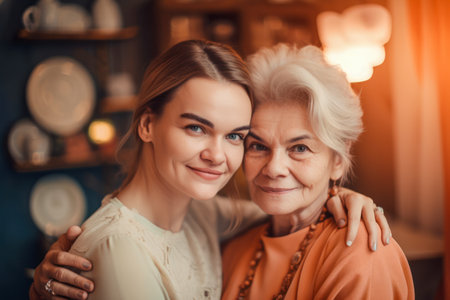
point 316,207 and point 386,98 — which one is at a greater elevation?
point 386,98

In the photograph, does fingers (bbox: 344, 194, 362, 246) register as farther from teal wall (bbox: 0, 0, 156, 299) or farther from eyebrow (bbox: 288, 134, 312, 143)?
teal wall (bbox: 0, 0, 156, 299)

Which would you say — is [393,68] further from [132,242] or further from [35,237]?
[35,237]

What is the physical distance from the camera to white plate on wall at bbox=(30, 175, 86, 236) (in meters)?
2.99

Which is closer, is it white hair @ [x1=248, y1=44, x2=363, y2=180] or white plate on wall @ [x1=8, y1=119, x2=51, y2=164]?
white hair @ [x1=248, y1=44, x2=363, y2=180]

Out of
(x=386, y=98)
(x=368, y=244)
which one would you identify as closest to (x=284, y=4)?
→ (x=386, y=98)

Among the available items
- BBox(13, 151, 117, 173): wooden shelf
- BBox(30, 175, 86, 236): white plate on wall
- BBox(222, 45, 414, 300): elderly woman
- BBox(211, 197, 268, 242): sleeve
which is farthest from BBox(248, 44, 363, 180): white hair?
BBox(30, 175, 86, 236): white plate on wall

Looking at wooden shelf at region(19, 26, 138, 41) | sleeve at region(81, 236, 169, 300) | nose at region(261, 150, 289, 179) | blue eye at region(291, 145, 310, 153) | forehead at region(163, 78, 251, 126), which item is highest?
wooden shelf at region(19, 26, 138, 41)

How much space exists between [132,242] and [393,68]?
2.15 meters

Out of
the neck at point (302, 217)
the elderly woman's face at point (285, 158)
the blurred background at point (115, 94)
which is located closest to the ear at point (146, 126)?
the elderly woman's face at point (285, 158)

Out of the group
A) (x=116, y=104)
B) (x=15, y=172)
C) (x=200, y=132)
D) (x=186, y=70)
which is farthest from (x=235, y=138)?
(x=15, y=172)

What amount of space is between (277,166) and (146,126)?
41cm

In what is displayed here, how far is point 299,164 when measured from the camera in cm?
112

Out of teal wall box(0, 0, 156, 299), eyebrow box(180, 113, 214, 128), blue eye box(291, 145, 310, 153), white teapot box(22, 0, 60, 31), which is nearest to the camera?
eyebrow box(180, 113, 214, 128)

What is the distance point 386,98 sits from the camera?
277cm
